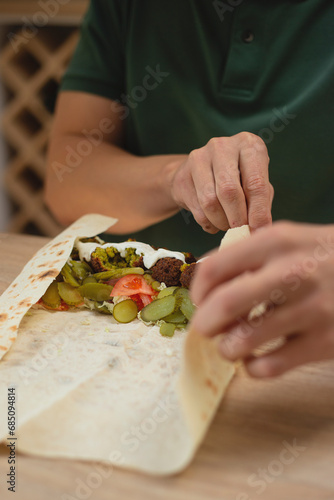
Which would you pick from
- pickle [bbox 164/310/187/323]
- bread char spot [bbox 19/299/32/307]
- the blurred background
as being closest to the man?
pickle [bbox 164/310/187/323]

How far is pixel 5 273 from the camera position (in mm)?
1393

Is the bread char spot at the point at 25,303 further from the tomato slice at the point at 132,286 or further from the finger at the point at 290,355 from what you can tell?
the finger at the point at 290,355

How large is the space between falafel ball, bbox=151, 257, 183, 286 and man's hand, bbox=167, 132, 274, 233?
11 centimetres

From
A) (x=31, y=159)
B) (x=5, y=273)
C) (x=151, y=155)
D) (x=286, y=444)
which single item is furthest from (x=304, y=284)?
(x=31, y=159)

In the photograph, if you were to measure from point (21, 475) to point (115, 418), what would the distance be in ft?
0.51

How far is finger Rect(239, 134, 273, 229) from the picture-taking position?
1.06m

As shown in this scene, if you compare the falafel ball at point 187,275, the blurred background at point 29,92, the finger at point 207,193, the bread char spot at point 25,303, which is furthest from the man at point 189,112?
the blurred background at point 29,92

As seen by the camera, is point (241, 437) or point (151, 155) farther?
point (151, 155)

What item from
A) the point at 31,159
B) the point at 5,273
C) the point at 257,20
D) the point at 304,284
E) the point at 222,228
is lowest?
the point at 31,159

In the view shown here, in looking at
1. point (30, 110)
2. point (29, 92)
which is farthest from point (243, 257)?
point (30, 110)

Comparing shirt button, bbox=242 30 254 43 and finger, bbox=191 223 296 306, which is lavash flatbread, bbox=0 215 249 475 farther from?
shirt button, bbox=242 30 254 43

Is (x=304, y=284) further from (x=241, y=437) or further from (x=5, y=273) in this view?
(x=5, y=273)

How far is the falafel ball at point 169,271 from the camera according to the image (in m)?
1.18

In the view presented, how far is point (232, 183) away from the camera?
105 cm
